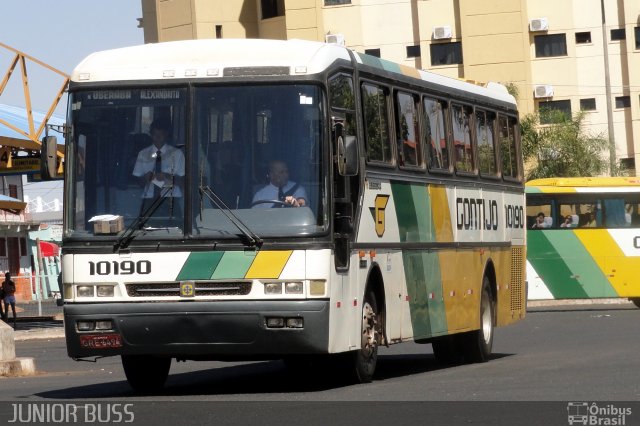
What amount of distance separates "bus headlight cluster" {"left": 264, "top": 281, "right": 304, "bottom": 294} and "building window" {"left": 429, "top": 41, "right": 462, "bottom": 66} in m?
59.0

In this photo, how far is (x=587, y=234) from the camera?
40938 mm

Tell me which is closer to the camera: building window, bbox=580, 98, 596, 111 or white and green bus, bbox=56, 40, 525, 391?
white and green bus, bbox=56, 40, 525, 391

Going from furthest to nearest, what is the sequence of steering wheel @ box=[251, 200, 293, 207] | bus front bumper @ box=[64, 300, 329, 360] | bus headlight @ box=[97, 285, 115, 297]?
bus headlight @ box=[97, 285, 115, 297] → steering wheel @ box=[251, 200, 293, 207] → bus front bumper @ box=[64, 300, 329, 360]

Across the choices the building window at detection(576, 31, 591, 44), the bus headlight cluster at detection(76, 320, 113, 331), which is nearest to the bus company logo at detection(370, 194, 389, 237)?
the bus headlight cluster at detection(76, 320, 113, 331)

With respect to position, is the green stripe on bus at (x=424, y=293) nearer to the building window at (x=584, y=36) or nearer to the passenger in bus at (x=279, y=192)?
the passenger in bus at (x=279, y=192)

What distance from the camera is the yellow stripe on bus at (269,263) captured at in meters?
14.4

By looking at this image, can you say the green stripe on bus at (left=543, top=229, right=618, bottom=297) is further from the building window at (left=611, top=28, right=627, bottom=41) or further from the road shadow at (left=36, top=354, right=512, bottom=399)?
the building window at (left=611, top=28, right=627, bottom=41)

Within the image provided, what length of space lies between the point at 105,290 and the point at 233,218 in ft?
4.43

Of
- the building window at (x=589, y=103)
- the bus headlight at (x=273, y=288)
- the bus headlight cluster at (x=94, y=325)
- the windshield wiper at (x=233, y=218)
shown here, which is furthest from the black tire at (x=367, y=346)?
the building window at (x=589, y=103)

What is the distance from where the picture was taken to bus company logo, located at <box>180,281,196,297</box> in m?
14.5

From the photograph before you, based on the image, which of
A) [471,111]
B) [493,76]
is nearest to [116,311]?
A: [471,111]

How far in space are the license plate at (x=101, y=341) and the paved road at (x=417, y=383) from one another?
21.2 inches

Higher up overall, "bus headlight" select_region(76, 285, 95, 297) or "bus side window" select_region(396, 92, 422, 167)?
"bus side window" select_region(396, 92, 422, 167)

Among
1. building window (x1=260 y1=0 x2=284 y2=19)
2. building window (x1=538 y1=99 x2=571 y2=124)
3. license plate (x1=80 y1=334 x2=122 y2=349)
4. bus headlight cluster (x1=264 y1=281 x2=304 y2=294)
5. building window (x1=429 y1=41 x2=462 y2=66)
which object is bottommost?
license plate (x1=80 y1=334 x2=122 y2=349)
